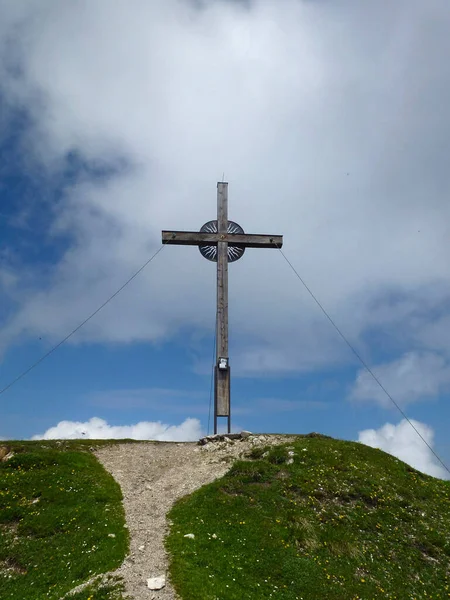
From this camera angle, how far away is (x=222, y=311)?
3369 centimetres

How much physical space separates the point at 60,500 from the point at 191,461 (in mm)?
7881

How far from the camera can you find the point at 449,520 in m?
23.8

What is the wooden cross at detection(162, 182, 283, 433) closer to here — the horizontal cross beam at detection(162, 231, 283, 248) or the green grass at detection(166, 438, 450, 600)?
the horizontal cross beam at detection(162, 231, 283, 248)

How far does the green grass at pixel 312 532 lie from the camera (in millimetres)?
17016

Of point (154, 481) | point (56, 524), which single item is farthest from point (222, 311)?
point (56, 524)

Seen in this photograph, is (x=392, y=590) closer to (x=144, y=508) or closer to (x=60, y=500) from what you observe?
(x=144, y=508)

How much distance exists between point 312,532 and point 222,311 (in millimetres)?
16430

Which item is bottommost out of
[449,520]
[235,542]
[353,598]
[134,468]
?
[353,598]

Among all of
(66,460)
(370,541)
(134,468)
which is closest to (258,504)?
(370,541)

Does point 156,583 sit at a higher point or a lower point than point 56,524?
lower

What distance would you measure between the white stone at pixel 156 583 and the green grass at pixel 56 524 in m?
1.00

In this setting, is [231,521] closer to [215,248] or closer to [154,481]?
[154,481]

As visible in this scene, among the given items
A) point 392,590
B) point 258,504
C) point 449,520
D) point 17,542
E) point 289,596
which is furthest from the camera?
point 449,520

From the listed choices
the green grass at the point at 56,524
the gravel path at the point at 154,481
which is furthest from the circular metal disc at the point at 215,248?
the green grass at the point at 56,524
